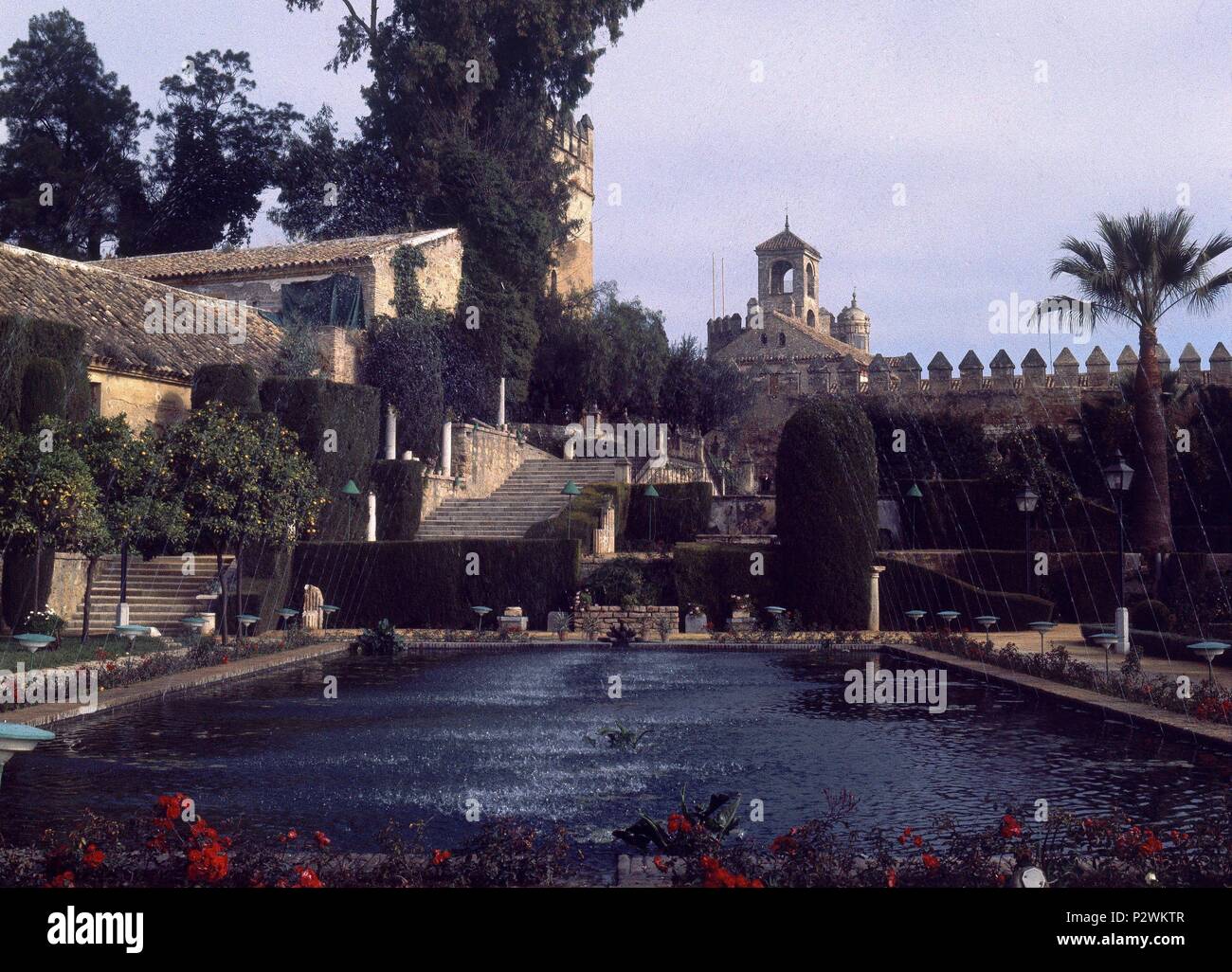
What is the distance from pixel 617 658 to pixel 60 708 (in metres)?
9.69

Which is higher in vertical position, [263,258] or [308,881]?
[263,258]

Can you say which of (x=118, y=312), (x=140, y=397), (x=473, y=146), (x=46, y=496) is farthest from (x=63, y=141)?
(x=46, y=496)

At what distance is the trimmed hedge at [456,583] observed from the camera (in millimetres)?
25891

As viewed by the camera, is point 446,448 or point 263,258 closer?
point 446,448

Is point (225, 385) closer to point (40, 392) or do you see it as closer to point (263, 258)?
point (40, 392)

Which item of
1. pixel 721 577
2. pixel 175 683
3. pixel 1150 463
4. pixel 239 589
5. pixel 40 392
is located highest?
pixel 40 392

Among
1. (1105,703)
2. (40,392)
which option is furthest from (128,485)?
(1105,703)

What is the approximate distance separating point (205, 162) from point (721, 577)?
3254 cm

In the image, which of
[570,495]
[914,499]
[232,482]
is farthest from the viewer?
[914,499]

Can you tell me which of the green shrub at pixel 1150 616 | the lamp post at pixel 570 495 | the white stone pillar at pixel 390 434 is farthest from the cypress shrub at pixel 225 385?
the green shrub at pixel 1150 616

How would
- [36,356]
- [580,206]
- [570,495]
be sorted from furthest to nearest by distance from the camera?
[580,206], [570,495], [36,356]

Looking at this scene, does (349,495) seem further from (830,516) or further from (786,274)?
(786,274)

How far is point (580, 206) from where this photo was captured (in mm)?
64750
